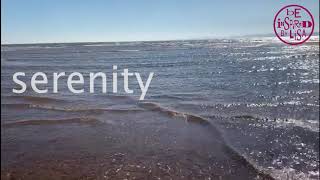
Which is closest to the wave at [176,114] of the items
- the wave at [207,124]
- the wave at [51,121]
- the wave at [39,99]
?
the wave at [207,124]

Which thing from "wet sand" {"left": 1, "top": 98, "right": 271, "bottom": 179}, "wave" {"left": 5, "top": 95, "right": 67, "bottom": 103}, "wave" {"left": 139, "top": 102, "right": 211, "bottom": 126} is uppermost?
"wave" {"left": 5, "top": 95, "right": 67, "bottom": 103}

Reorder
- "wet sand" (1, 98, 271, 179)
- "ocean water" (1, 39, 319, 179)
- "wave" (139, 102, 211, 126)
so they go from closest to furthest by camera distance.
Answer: "wet sand" (1, 98, 271, 179) → "ocean water" (1, 39, 319, 179) → "wave" (139, 102, 211, 126)

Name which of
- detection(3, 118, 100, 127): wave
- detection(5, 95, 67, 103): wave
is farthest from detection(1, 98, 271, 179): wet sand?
detection(5, 95, 67, 103): wave

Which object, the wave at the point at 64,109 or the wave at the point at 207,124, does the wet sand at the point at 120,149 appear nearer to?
the wave at the point at 207,124

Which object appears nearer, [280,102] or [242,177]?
[242,177]

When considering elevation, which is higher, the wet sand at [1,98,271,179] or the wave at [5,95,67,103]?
the wave at [5,95,67,103]

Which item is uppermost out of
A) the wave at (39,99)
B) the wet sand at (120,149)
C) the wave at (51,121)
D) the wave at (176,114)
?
the wave at (39,99)

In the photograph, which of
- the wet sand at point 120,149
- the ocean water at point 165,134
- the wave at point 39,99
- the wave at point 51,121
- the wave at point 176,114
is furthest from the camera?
the wave at point 39,99

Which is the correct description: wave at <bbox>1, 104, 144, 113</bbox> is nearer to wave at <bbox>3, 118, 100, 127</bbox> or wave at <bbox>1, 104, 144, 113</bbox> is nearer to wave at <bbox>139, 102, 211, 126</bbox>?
wave at <bbox>139, 102, 211, 126</bbox>

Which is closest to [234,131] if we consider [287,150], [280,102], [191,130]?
[191,130]

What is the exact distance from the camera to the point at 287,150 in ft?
23.4

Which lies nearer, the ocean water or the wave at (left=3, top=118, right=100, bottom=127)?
the ocean water

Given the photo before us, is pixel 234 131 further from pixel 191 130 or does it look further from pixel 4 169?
pixel 4 169

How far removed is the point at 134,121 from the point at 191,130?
1806 millimetres
